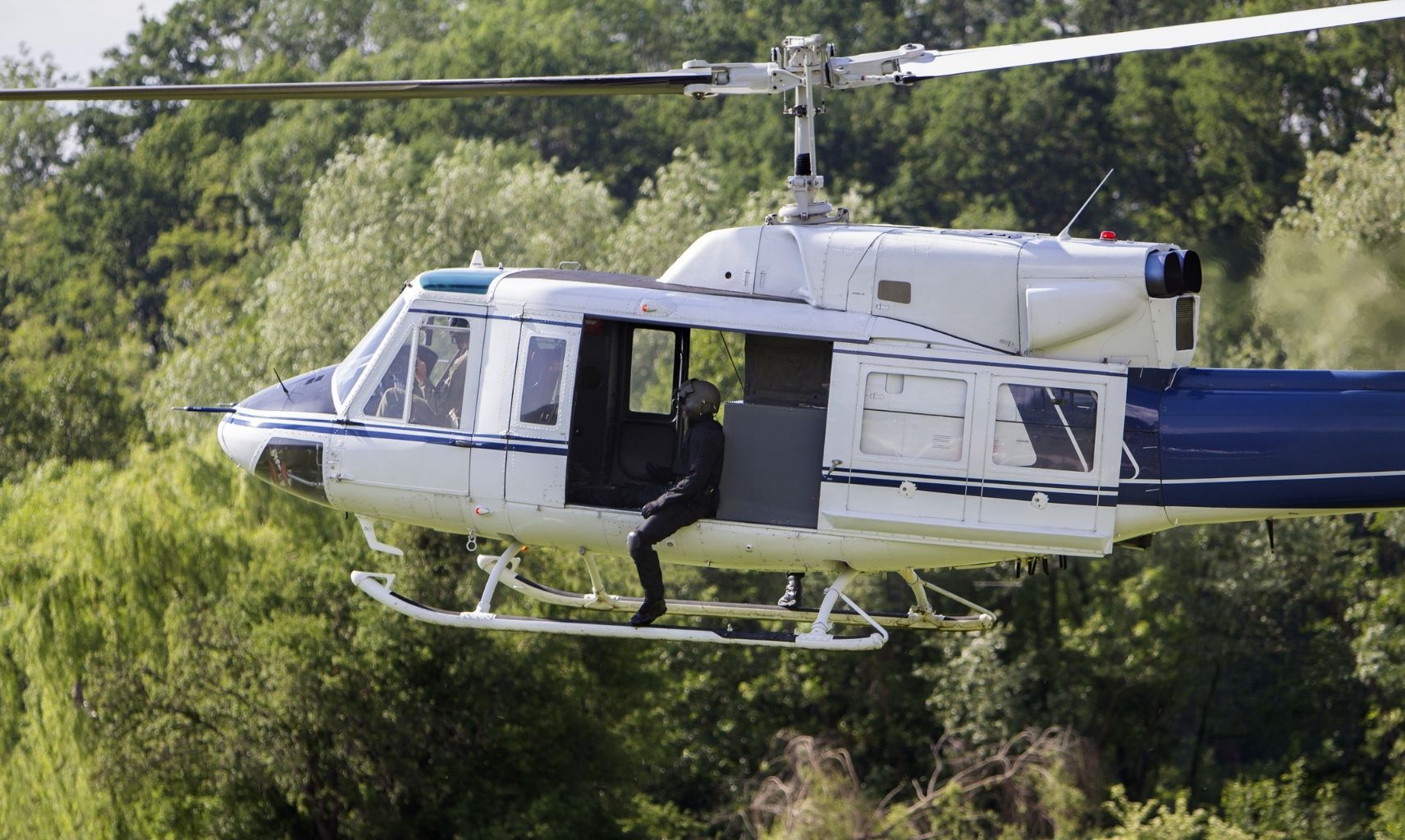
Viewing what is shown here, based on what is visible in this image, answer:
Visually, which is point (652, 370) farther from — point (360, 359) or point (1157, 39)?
point (1157, 39)

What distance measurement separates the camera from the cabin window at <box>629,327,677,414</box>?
13352mm

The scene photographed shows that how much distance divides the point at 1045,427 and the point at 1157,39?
2448 millimetres

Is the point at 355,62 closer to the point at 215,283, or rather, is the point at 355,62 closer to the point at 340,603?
the point at 215,283

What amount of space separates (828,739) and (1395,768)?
10.6 metres

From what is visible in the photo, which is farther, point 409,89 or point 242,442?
point 242,442

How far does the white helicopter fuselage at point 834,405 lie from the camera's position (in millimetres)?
12156

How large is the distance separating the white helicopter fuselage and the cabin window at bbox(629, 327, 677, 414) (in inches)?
5.3

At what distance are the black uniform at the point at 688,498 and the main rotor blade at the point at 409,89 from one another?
2.16m

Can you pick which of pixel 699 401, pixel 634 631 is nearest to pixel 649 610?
pixel 634 631

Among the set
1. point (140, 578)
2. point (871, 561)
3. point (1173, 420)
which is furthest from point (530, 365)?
point (140, 578)

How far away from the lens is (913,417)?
1220 cm

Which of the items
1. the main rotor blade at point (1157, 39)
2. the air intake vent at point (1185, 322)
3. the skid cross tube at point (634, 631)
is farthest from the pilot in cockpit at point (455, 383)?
the air intake vent at point (1185, 322)

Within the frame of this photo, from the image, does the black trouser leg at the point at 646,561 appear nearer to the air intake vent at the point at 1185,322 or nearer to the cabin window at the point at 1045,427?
the cabin window at the point at 1045,427

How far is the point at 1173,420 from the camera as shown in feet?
39.9
